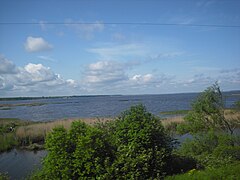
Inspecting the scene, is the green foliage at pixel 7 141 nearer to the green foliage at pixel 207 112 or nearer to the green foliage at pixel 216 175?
the green foliage at pixel 207 112

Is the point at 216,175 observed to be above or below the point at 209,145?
above

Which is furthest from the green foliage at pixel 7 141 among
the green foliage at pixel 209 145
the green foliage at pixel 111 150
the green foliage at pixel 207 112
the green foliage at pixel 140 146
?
the green foliage at pixel 140 146

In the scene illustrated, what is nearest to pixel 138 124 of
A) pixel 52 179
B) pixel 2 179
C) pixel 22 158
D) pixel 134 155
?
pixel 134 155

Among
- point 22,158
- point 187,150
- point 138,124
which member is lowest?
point 22,158

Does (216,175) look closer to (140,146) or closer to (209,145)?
(140,146)

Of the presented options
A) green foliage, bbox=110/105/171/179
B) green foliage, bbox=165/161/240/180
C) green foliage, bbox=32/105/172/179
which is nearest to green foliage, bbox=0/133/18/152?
green foliage, bbox=32/105/172/179

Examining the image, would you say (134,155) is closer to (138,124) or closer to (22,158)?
(138,124)

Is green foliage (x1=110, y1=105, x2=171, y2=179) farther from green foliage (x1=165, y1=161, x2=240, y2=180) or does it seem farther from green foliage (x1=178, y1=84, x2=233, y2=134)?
green foliage (x1=178, y1=84, x2=233, y2=134)

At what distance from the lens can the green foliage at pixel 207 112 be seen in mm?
18150

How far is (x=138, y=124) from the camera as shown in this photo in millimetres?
9984

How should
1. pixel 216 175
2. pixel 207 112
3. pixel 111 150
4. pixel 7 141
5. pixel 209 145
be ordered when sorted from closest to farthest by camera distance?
pixel 216 175, pixel 111 150, pixel 209 145, pixel 207 112, pixel 7 141

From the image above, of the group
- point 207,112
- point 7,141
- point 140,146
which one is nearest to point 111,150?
point 140,146

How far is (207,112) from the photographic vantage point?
60.6 feet

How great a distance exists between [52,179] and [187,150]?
9.16 m
